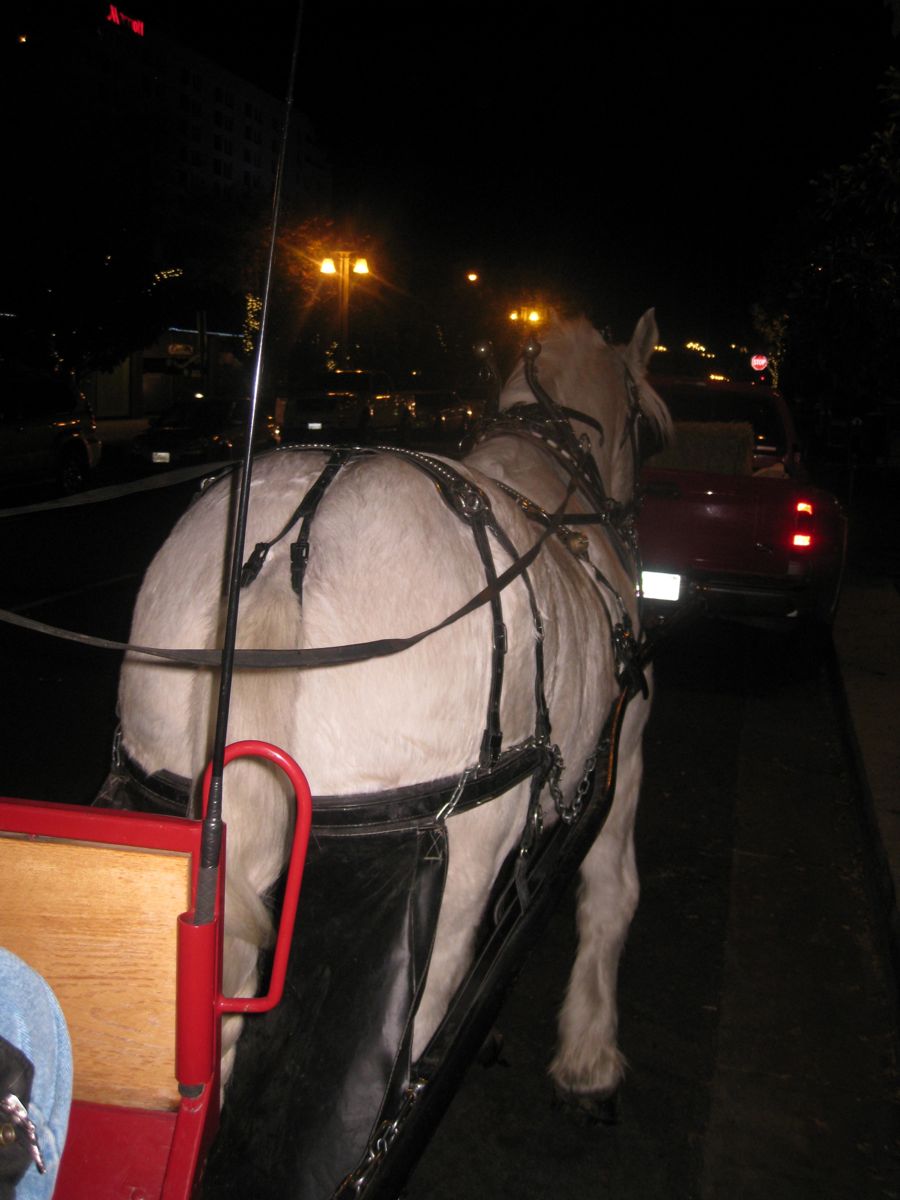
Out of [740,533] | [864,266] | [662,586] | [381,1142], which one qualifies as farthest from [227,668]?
[740,533]

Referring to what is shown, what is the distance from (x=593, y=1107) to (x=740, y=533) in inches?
214

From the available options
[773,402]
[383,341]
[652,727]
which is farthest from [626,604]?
[383,341]

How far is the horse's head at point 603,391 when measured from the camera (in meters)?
3.83

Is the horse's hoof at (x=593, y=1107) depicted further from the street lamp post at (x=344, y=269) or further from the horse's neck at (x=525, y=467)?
A: the street lamp post at (x=344, y=269)

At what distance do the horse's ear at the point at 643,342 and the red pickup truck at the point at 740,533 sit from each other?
3.12 m

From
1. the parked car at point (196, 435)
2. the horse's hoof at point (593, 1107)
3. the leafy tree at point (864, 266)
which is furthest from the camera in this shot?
the parked car at point (196, 435)

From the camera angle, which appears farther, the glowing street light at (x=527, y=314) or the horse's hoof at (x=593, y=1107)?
the glowing street light at (x=527, y=314)

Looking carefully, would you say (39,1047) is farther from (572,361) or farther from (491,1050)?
(572,361)

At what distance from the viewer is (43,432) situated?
1691 cm

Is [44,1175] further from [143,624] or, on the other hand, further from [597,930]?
[597,930]

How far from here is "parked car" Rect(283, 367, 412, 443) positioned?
25.3 m

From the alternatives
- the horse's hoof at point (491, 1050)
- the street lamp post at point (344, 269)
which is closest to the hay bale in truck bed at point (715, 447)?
the horse's hoof at point (491, 1050)

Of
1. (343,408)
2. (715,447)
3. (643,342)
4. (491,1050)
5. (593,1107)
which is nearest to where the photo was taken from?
(593,1107)

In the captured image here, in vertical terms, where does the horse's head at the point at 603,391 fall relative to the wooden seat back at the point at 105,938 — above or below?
above
